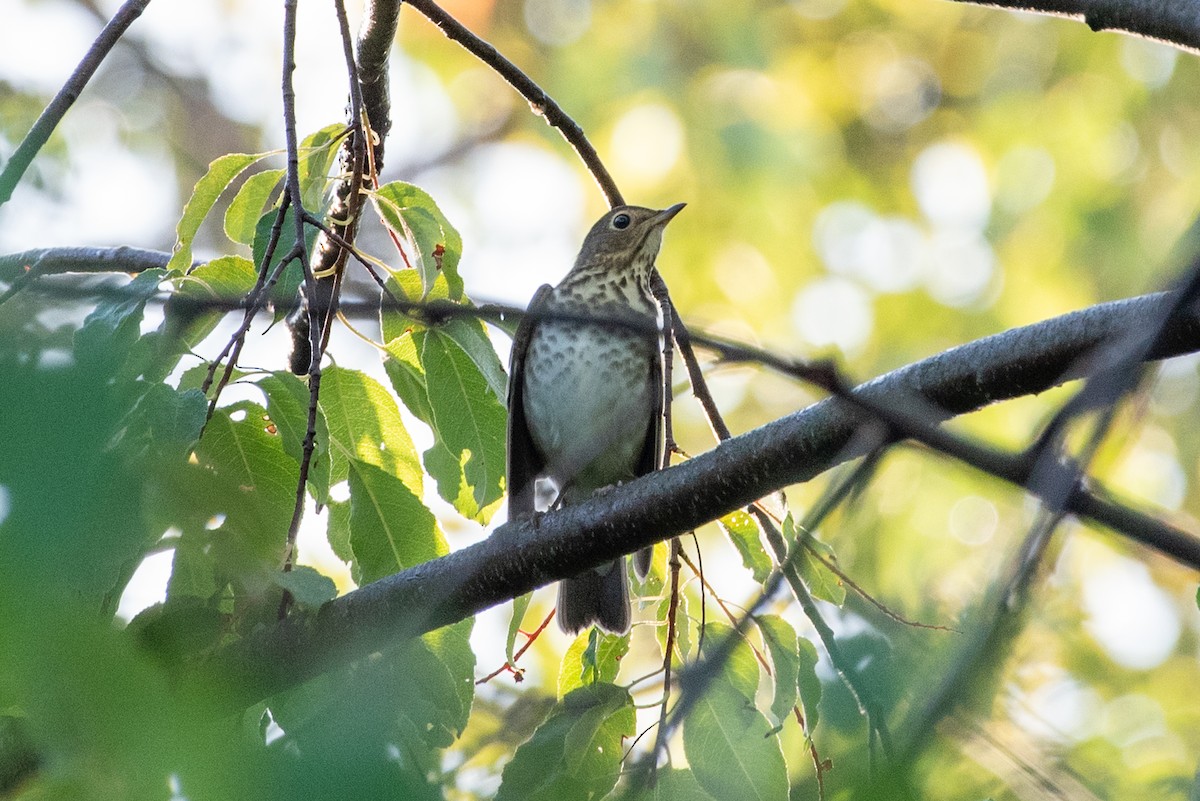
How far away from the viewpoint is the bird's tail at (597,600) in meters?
3.90

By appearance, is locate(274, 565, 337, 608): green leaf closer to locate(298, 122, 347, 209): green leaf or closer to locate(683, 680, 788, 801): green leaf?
locate(683, 680, 788, 801): green leaf

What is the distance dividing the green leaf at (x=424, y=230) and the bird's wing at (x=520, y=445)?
5.51 feet

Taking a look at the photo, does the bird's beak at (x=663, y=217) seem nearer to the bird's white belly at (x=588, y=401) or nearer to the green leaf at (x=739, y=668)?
the bird's white belly at (x=588, y=401)

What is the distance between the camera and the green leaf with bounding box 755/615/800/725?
8.84ft

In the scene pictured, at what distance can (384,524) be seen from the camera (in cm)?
276

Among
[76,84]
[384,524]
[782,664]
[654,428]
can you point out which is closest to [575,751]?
[782,664]

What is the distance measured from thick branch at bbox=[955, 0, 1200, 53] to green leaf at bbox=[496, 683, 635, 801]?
5.84ft

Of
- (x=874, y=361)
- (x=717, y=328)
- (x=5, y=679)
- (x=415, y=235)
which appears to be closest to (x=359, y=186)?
(x=415, y=235)

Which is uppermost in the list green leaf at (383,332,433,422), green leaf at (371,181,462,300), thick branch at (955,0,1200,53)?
green leaf at (371,181,462,300)

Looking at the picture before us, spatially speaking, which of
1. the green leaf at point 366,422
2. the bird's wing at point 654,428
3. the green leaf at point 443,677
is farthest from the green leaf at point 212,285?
the bird's wing at point 654,428

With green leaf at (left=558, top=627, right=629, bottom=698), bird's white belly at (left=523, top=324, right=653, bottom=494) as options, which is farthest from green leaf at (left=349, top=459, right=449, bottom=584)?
bird's white belly at (left=523, top=324, right=653, bottom=494)

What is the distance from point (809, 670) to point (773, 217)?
6.86m

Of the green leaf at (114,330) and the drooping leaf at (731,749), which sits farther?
the drooping leaf at (731,749)

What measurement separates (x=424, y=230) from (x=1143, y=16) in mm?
1641
